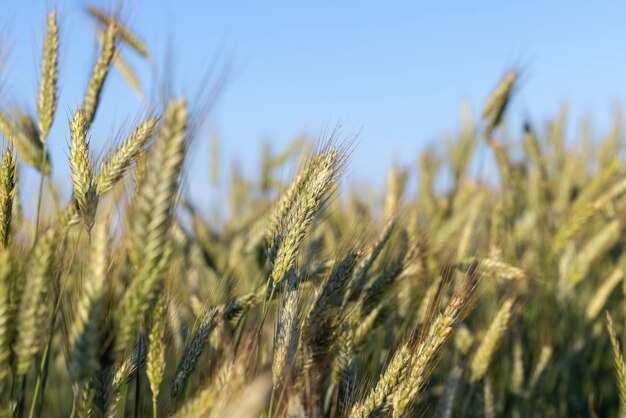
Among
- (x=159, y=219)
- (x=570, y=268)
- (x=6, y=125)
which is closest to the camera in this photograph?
(x=159, y=219)

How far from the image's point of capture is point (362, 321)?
1719 mm

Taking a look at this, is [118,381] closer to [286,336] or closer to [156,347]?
[156,347]

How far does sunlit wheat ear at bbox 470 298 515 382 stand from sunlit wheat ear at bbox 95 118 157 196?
1065mm

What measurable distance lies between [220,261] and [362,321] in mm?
1483

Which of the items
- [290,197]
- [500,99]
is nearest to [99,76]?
[290,197]

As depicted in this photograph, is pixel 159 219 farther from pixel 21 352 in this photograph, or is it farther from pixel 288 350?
pixel 288 350

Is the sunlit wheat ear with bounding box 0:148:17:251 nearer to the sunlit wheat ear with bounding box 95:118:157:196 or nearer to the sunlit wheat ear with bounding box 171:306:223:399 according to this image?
the sunlit wheat ear with bounding box 95:118:157:196

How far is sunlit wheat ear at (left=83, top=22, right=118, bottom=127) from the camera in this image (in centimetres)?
170

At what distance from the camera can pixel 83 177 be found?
130 cm

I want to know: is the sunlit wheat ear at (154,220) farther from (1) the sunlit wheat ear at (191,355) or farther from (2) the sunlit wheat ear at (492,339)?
(2) the sunlit wheat ear at (492,339)

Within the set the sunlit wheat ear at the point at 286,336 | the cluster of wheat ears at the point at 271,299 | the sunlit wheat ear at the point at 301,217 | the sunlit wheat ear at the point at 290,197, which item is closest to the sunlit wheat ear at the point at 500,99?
the cluster of wheat ears at the point at 271,299

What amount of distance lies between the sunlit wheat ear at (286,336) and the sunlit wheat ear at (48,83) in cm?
75

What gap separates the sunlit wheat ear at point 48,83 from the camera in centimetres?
162

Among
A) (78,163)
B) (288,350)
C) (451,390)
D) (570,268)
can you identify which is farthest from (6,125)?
(570,268)
